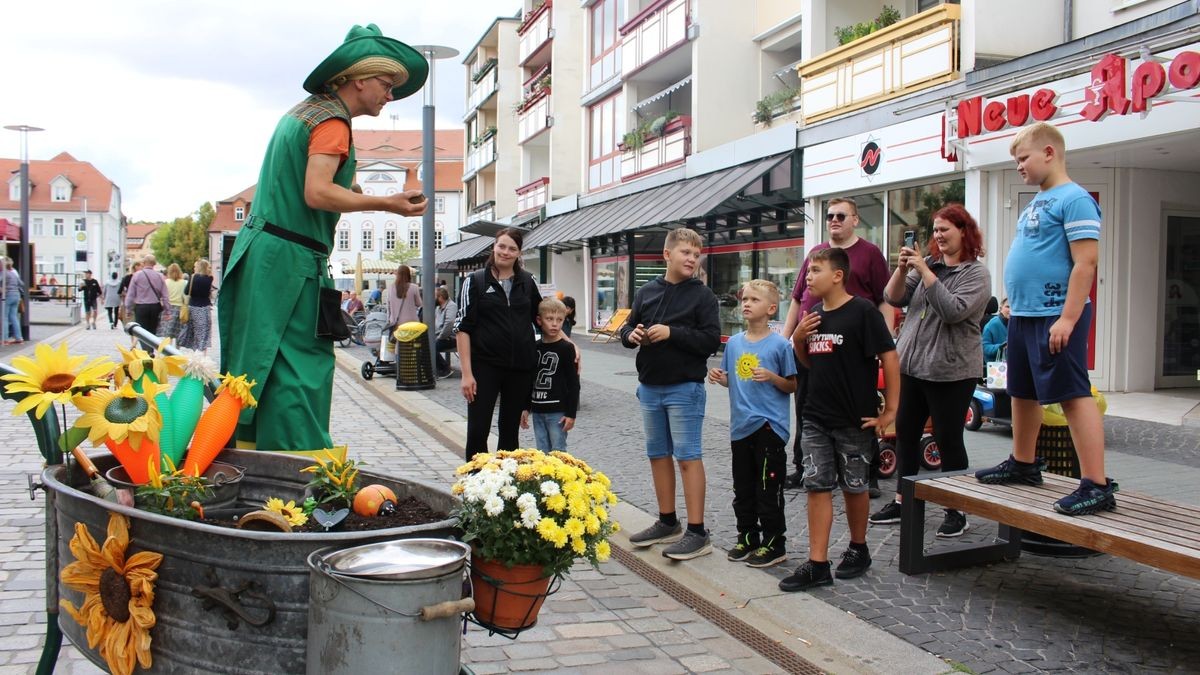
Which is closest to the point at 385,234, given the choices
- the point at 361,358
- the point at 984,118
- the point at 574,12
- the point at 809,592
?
the point at 574,12

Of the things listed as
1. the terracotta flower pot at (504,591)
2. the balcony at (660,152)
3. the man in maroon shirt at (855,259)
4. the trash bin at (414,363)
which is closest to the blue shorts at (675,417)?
the man in maroon shirt at (855,259)

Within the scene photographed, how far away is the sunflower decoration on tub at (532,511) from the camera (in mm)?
2307

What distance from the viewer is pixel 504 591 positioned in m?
2.33

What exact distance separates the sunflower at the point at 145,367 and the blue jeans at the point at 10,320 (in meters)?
18.5

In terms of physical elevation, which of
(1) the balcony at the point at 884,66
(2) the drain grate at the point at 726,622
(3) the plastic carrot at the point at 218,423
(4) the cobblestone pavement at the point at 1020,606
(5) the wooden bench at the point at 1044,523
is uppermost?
(1) the balcony at the point at 884,66

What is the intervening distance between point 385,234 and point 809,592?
3703 inches

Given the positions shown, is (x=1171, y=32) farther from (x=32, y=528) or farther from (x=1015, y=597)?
(x=32, y=528)

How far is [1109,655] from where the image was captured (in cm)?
370

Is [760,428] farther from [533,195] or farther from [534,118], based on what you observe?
[534,118]

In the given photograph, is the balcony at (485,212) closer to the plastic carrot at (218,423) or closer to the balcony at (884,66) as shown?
the balcony at (884,66)

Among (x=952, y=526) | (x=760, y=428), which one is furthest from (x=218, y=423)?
(x=952, y=526)

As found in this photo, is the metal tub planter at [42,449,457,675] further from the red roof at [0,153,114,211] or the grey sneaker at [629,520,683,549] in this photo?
the red roof at [0,153,114,211]

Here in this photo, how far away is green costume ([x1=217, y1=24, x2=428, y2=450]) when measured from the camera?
314cm

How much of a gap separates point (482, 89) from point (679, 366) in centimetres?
4426
